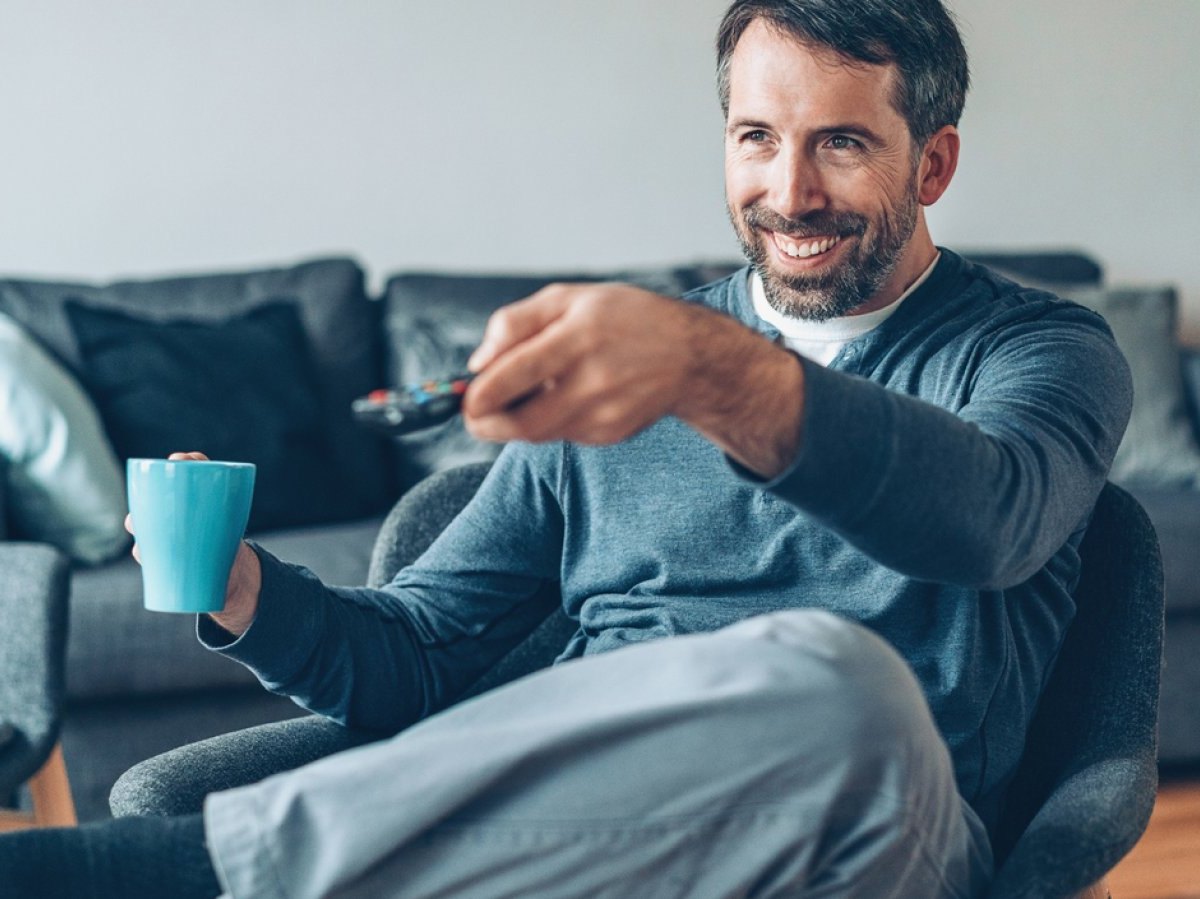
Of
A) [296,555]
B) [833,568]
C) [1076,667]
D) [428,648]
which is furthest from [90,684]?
[1076,667]

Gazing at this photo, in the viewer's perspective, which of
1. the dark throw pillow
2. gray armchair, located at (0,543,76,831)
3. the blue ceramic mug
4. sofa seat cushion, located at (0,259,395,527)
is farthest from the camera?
sofa seat cushion, located at (0,259,395,527)

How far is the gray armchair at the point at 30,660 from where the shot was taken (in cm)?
173

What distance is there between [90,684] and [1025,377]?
162cm

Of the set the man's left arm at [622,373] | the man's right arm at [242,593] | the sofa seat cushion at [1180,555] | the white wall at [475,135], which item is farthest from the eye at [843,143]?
the white wall at [475,135]

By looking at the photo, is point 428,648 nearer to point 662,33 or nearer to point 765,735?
point 765,735

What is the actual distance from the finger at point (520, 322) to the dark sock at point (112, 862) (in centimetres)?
39

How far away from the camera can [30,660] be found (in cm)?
174

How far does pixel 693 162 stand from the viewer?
3.41m

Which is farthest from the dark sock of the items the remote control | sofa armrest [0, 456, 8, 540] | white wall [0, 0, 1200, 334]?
white wall [0, 0, 1200, 334]

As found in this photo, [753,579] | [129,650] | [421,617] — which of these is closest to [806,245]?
[753,579]

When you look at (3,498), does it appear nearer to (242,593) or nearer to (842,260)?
(242,593)

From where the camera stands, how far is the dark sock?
90 centimetres

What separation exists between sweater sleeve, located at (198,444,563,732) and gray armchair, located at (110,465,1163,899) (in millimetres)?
43

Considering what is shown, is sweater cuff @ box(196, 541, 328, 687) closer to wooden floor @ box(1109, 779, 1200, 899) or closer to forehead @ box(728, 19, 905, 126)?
forehead @ box(728, 19, 905, 126)
